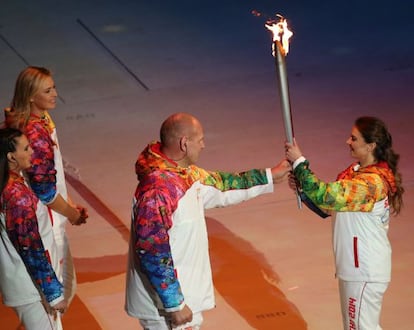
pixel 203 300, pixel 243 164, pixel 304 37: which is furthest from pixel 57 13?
pixel 203 300

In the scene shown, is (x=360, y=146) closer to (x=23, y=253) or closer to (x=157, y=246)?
(x=157, y=246)

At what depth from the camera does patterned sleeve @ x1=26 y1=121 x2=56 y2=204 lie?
4.83 m

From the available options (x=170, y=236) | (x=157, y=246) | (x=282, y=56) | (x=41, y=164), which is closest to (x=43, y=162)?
(x=41, y=164)

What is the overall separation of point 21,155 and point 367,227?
5.63 ft

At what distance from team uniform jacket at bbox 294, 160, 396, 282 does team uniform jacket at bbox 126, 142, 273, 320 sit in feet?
1.93

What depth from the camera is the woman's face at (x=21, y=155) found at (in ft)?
14.4

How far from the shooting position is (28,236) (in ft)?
14.1

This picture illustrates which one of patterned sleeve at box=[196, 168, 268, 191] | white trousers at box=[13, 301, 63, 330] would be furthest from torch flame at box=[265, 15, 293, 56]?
white trousers at box=[13, 301, 63, 330]

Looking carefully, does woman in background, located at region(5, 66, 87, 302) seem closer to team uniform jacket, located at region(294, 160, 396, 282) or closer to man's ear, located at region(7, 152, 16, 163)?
man's ear, located at region(7, 152, 16, 163)

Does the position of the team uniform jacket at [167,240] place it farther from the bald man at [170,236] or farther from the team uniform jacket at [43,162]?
the team uniform jacket at [43,162]

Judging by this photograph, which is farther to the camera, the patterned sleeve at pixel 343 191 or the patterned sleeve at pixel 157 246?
the patterned sleeve at pixel 343 191

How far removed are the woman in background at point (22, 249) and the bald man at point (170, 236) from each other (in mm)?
396

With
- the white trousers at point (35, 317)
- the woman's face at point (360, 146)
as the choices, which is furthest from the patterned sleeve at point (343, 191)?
the white trousers at point (35, 317)

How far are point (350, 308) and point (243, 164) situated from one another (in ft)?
11.7
